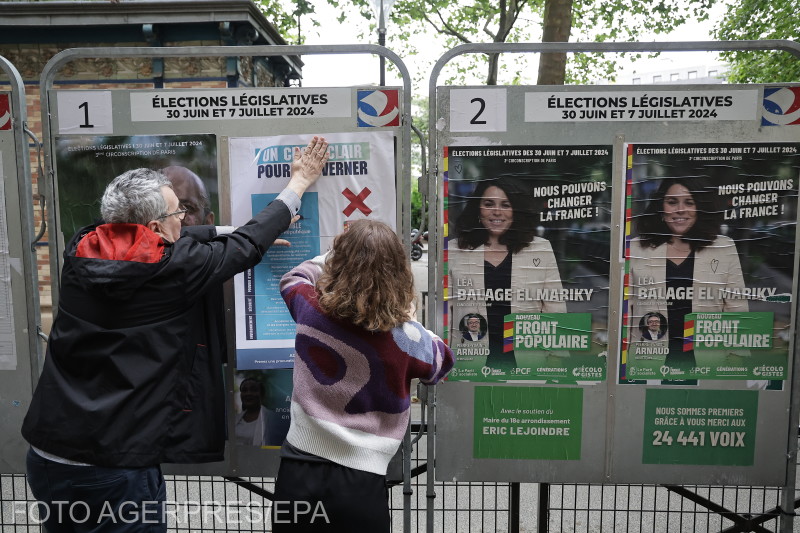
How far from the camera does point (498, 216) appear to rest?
9.37 ft

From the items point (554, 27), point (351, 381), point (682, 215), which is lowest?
point (351, 381)

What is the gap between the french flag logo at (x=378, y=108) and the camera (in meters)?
2.82

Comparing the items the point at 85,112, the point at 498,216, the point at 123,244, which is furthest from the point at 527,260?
the point at 85,112

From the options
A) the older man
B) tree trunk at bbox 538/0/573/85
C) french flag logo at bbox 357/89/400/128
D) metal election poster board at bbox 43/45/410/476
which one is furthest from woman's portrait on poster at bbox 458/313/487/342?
tree trunk at bbox 538/0/573/85

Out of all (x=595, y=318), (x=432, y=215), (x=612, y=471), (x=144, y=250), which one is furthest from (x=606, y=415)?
(x=144, y=250)

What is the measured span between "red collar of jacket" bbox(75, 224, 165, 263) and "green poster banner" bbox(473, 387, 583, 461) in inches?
63.0

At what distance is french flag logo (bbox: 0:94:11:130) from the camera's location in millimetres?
2947

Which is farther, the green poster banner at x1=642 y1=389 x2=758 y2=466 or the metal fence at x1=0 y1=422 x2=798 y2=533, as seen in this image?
the metal fence at x1=0 y1=422 x2=798 y2=533

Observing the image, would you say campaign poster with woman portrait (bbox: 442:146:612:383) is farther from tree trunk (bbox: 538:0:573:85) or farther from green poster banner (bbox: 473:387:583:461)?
tree trunk (bbox: 538:0:573:85)

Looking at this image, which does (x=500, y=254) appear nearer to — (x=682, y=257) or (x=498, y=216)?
(x=498, y=216)

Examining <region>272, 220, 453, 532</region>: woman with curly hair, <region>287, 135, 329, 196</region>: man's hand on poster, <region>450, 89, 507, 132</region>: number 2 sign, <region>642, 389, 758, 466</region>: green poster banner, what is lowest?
<region>642, 389, 758, 466</region>: green poster banner

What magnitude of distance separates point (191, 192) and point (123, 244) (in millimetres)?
740

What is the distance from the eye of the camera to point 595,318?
2.90 metres

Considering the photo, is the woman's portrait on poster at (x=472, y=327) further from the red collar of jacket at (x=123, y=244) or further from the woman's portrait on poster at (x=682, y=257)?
the red collar of jacket at (x=123, y=244)
